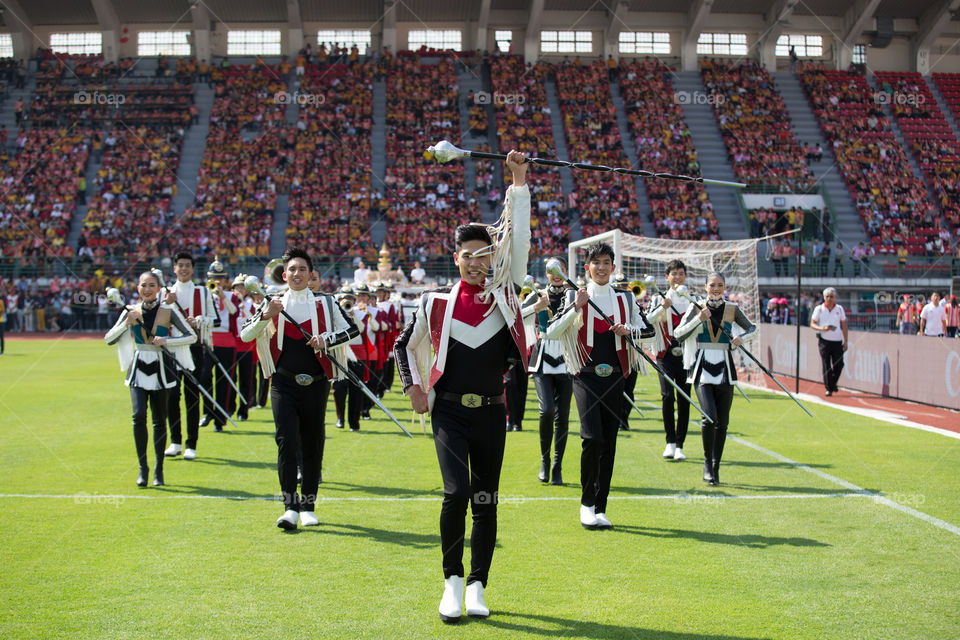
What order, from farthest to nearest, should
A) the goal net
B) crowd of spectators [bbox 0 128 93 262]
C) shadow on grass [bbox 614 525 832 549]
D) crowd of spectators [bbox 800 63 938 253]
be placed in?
1. crowd of spectators [bbox 800 63 938 253]
2. crowd of spectators [bbox 0 128 93 262]
3. the goal net
4. shadow on grass [bbox 614 525 832 549]

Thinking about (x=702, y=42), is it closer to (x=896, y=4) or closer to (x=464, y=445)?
(x=896, y=4)

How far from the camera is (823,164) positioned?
3809 cm

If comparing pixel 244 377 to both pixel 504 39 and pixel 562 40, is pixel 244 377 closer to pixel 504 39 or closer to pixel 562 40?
pixel 504 39

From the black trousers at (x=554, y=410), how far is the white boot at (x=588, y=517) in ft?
4.73

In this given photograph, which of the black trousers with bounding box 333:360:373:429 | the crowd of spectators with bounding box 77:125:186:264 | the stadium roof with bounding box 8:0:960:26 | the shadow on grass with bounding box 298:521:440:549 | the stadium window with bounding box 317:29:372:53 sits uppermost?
the stadium roof with bounding box 8:0:960:26

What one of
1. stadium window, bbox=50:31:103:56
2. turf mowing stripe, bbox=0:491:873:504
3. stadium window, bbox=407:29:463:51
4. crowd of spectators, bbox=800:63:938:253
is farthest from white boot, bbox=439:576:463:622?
stadium window, bbox=50:31:103:56

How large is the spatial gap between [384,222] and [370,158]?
421 centimetres

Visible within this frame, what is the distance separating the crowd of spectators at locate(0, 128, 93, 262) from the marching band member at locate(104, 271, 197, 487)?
28314 mm

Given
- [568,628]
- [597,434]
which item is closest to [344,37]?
[597,434]

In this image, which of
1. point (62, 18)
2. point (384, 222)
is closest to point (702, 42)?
point (384, 222)

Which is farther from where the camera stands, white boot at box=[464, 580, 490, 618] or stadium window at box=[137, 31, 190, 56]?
→ stadium window at box=[137, 31, 190, 56]

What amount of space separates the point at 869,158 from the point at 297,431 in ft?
121

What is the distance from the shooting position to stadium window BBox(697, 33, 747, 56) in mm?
42250

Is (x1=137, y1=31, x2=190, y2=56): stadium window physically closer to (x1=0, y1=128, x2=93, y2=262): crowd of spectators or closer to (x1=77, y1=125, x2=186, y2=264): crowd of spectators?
(x1=77, y1=125, x2=186, y2=264): crowd of spectators
